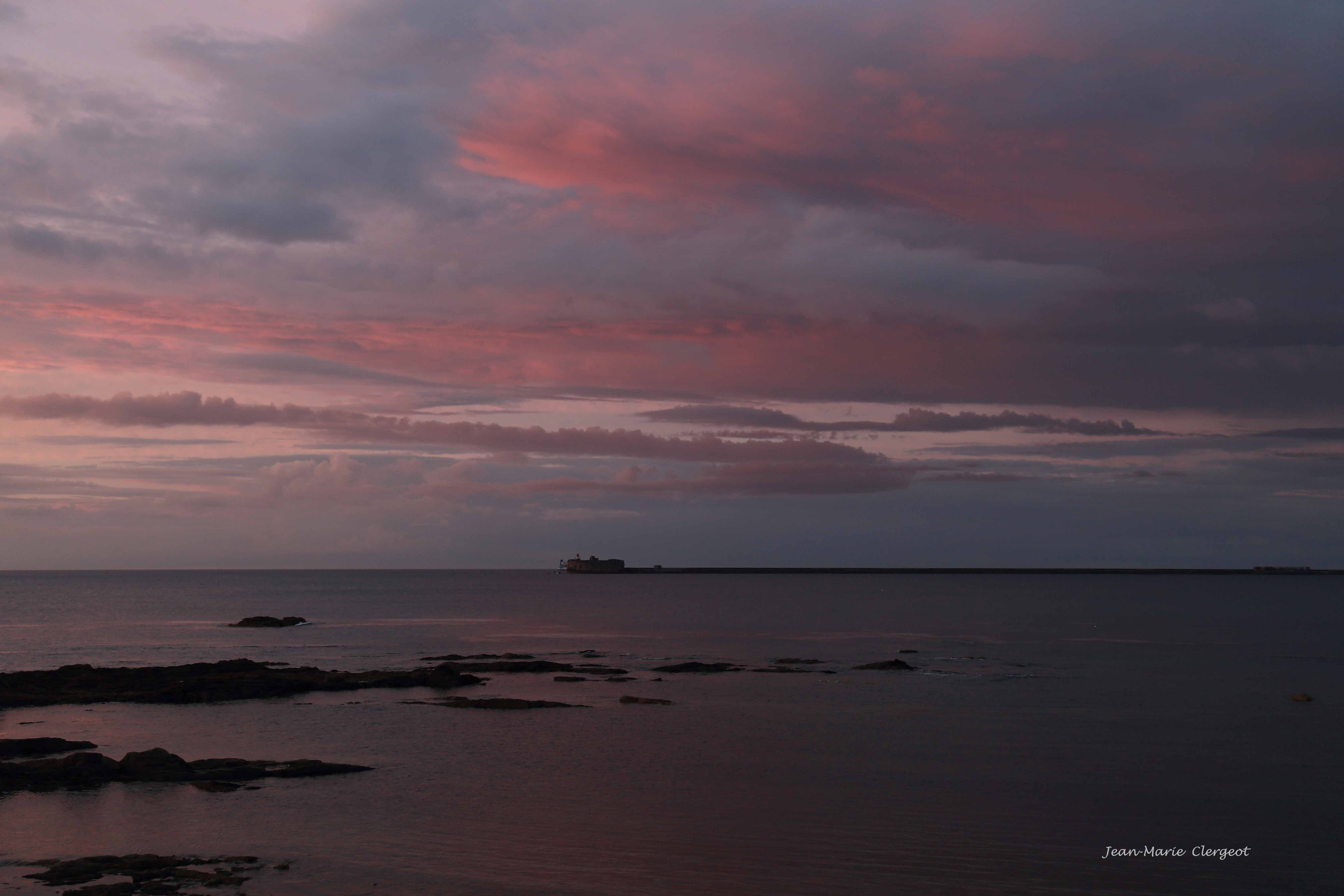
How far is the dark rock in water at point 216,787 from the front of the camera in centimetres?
2703

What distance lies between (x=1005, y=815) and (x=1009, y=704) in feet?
70.0

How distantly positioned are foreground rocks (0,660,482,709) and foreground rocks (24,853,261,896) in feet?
89.3

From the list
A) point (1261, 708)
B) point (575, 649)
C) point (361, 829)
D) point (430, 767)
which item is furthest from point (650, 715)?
point (575, 649)

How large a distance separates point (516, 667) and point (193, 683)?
59.7 ft

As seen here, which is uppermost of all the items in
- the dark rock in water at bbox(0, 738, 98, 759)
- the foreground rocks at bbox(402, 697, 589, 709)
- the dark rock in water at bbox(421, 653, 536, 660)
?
the dark rock in water at bbox(0, 738, 98, 759)

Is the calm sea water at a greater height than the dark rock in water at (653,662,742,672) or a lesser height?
greater

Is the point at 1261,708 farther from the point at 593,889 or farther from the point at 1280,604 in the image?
the point at 1280,604

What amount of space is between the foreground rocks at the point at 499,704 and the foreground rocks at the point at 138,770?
45.3ft

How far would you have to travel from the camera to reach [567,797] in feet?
90.7

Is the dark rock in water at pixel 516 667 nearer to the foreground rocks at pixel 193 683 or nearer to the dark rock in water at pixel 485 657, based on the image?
the dark rock in water at pixel 485 657

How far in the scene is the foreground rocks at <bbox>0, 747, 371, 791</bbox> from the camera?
2744 centimetres
